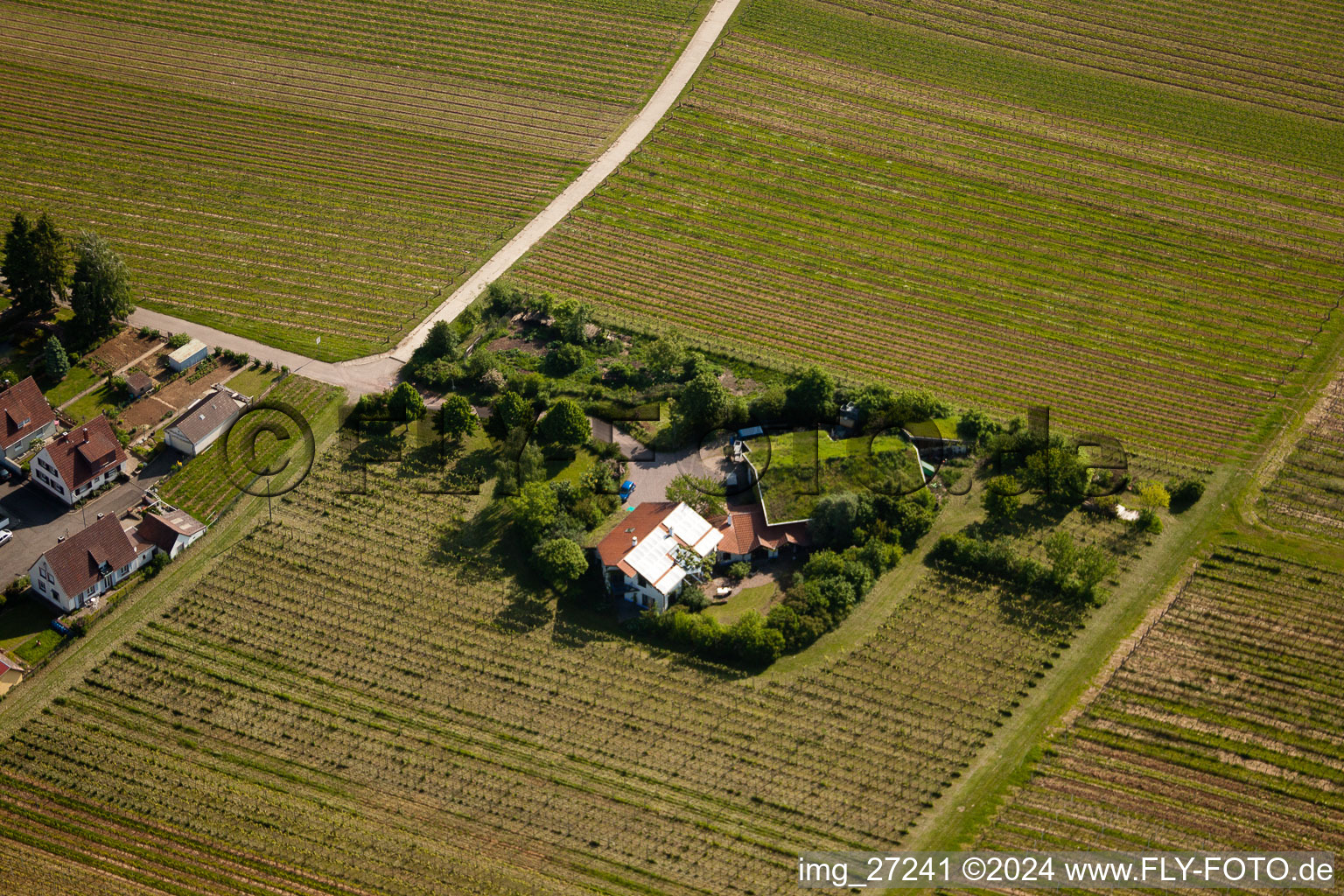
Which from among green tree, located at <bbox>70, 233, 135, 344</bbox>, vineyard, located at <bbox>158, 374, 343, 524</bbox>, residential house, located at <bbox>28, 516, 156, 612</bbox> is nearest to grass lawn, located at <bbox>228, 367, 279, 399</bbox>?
vineyard, located at <bbox>158, 374, 343, 524</bbox>

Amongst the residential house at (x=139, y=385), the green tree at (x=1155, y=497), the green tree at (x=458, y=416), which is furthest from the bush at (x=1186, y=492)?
the residential house at (x=139, y=385)

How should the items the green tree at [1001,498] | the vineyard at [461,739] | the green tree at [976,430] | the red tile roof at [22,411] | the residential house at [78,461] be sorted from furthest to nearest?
the green tree at [976,430] → the red tile roof at [22,411] → the green tree at [1001,498] → the residential house at [78,461] → the vineyard at [461,739]

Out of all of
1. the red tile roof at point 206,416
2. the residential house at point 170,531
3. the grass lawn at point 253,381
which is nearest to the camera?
the residential house at point 170,531

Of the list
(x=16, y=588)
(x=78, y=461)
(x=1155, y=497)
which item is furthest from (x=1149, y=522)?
(x=16, y=588)

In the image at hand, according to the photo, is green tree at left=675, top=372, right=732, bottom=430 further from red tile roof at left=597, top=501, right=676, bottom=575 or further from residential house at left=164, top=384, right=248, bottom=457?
residential house at left=164, top=384, right=248, bottom=457

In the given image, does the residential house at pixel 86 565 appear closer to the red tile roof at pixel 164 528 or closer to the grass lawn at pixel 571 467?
the red tile roof at pixel 164 528

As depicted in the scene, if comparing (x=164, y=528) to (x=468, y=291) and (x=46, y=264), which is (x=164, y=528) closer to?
(x=46, y=264)

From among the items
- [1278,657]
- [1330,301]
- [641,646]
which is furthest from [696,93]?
[1278,657]
